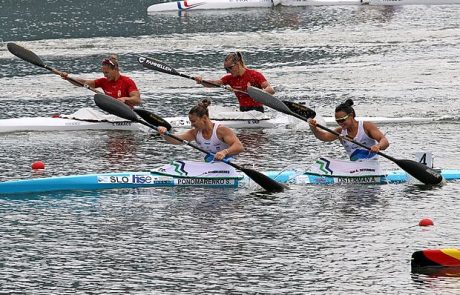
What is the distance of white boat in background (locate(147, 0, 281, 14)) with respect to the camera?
50906 millimetres

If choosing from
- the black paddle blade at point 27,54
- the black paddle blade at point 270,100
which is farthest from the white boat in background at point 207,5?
the black paddle blade at point 270,100

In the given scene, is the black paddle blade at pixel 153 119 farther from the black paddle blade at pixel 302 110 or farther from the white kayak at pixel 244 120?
the white kayak at pixel 244 120

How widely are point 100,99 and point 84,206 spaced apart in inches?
107

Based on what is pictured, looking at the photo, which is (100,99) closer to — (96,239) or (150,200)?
(150,200)

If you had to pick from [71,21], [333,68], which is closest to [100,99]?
[333,68]

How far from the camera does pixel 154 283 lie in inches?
664

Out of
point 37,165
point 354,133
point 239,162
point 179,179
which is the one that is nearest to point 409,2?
point 239,162

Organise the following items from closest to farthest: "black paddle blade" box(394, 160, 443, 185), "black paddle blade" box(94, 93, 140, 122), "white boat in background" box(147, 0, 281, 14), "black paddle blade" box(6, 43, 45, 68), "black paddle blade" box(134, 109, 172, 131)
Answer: "black paddle blade" box(394, 160, 443, 185) < "black paddle blade" box(134, 109, 172, 131) < "black paddle blade" box(94, 93, 140, 122) < "black paddle blade" box(6, 43, 45, 68) < "white boat in background" box(147, 0, 281, 14)

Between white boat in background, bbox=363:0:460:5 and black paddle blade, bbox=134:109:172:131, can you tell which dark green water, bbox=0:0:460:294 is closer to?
black paddle blade, bbox=134:109:172:131

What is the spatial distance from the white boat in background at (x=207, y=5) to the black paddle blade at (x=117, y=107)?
91.9 ft

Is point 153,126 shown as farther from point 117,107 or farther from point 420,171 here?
point 420,171

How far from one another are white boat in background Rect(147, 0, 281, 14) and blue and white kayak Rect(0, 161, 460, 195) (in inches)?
1150

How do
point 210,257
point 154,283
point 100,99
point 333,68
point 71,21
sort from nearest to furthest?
point 154,283
point 210,257
point 100,99
point 333,68
point 71,21

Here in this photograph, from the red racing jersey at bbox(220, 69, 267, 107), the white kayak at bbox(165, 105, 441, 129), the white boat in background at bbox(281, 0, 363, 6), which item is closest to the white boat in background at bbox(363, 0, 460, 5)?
the white boat in background at bbox(281, 0, 363, 6)
